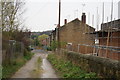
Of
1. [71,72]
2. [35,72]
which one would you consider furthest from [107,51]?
[35,72]

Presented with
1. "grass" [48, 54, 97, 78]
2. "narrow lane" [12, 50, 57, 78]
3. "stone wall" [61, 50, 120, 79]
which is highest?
"stone wall" [61, 50, 120, 79]

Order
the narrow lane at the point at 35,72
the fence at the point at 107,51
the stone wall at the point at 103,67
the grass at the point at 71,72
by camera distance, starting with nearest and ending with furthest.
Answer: the stone wall at the point at 103,67 → the grass at the point at 71,72 → the fence at the point at 107,51 → the narrow lane at the point at 35,72

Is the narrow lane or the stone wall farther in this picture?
the narrow lane

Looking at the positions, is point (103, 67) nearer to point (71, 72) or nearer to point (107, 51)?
point (107, 51)

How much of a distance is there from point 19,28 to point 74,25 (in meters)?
16.5

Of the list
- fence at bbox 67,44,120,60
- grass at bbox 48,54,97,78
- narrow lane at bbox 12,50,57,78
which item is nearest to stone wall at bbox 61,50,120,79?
grass at bbox 48,54,97,78

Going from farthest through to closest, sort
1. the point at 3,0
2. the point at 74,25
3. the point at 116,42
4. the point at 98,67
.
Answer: the point at 74,25 → the point at 3,0 → the point at 116,42 → the point at 98,67

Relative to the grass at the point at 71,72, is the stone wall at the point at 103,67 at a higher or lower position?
higher

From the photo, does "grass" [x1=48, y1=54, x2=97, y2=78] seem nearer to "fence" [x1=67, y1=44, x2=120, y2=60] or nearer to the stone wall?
the stone wall

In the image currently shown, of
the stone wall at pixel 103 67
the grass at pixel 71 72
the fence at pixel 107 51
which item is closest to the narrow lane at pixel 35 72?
the grass at pixel 71 72

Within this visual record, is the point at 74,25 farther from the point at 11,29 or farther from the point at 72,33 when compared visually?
the point at 11,29

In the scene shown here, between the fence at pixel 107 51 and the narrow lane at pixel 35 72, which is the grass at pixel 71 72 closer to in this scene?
the narrow lane at pixel 35 72

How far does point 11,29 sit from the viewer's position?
1788 centimetres

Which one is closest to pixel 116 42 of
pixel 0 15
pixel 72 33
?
pixel 0 15
